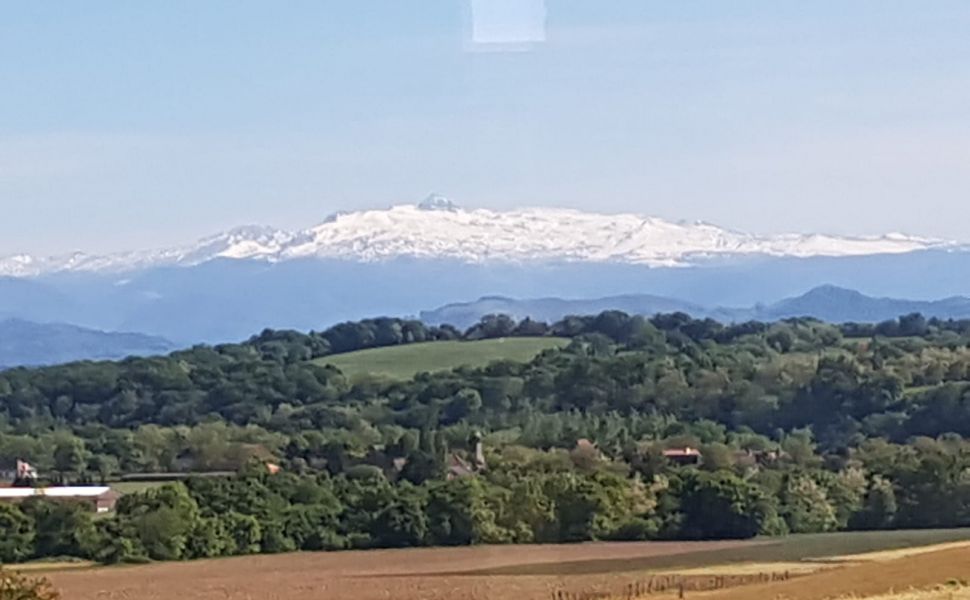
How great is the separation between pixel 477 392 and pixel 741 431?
46.4 feet

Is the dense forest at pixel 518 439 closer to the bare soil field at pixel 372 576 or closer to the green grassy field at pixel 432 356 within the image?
the green grassy field at pixel 432 356

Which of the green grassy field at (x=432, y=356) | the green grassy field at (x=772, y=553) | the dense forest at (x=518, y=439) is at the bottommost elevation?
the green grassy field at (x=772, y=553)

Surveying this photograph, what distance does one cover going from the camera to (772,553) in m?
48.7

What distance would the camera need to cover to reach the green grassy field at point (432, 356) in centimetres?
9525

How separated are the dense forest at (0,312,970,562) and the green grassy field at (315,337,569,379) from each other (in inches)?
66.3

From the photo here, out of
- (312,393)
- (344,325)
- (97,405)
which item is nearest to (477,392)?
(312,393)

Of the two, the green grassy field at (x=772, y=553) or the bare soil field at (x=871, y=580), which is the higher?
the bare soil field at (x=871, y=580)

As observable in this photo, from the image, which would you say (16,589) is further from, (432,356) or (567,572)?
(432,356)

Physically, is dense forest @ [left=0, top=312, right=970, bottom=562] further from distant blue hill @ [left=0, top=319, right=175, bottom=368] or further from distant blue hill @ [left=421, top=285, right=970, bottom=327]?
distant blue hill @ [left=0, top=319, right=175, bottom=368]

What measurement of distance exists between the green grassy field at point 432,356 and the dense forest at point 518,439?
66.3 inches

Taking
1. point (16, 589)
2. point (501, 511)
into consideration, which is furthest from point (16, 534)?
point (16, 589)

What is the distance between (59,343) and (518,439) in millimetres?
117406

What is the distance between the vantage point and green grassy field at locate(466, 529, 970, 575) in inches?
1785

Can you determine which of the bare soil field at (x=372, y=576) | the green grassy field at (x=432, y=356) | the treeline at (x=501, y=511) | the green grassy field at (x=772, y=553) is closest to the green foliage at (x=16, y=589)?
the bare soil field at (x=372, y=576)
